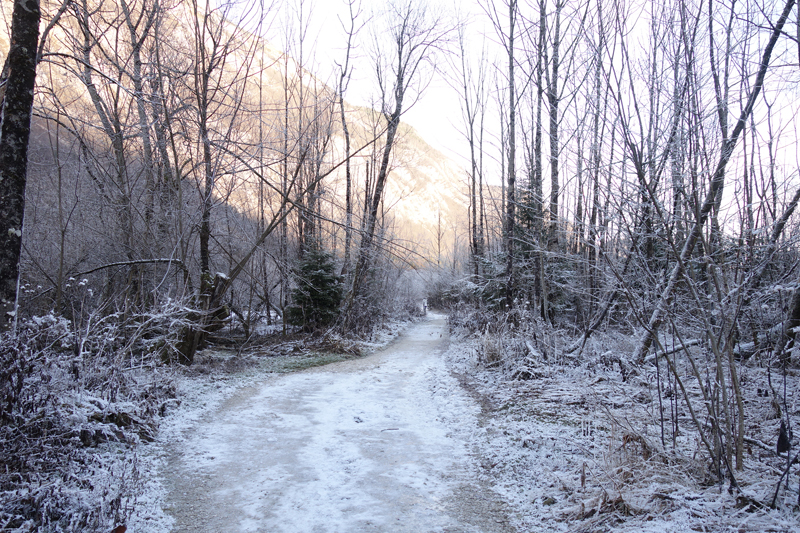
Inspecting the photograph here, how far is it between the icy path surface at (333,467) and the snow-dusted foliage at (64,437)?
44 centimetres

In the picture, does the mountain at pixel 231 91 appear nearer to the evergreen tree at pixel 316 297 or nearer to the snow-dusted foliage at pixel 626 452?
the evergreen tree at pixel 316 297

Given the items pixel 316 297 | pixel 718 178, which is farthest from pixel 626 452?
pixel 316 297

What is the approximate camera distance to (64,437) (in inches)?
140

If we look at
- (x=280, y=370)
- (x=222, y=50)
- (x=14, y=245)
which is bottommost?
(x=280, y=370)

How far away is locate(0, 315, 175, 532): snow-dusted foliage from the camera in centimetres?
274

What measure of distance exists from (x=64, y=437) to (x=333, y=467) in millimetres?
2283

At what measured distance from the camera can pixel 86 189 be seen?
10.2 meters

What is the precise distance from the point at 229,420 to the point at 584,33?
5698mm

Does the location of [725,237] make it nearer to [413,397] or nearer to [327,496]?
[327,496]

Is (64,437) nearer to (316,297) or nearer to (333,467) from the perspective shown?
(333,467)

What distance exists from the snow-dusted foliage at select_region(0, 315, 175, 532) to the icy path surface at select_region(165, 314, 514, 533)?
0.44m

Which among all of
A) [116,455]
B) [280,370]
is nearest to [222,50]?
[280,370]

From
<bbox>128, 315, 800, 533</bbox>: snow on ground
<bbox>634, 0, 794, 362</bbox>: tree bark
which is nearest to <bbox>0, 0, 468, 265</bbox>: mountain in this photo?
<bbox>128, 315, 800, 533</bbox>: snow on ground

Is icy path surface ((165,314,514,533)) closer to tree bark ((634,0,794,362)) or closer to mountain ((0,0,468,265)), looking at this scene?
tree bark ((634,0,794,362))
